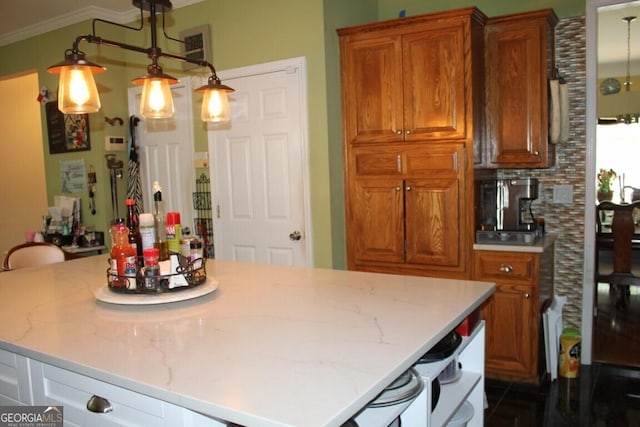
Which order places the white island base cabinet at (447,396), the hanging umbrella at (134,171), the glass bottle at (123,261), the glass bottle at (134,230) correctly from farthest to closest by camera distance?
the hanging umbrella at (134,171) < the glass bottle at (134,230) < the glass bottle at (123,261) < the white island base cabinet at (447,396)

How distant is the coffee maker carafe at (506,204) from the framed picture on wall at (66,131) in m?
3.21

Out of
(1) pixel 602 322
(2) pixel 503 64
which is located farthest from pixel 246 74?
(1) pixel 602 322

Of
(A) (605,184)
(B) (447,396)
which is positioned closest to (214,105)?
(B) (447,396)

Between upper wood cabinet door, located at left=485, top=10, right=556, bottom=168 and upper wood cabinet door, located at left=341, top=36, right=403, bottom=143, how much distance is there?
60 centimetres

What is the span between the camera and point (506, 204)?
3367 mm

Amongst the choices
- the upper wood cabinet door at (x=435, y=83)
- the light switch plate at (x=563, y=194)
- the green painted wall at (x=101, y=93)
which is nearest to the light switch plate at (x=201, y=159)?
the green painted wall at (x=101, y=93)

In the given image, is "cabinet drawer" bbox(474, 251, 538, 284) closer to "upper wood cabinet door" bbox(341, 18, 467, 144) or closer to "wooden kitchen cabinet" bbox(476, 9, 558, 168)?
"wooden kitchen cabinet" bbox(476, 9, 558, 168)

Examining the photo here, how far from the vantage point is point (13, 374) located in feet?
4.96

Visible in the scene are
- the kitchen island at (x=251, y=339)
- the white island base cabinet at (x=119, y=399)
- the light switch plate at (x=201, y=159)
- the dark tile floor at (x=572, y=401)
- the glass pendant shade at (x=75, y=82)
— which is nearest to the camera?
the kitchen island at (x=251, y=339)

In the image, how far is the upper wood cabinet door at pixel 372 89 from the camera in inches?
129

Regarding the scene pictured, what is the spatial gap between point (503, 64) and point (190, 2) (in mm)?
2345

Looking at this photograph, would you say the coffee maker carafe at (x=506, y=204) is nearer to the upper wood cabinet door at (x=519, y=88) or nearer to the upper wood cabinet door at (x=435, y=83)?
the upper wood cabinet door at (x=519, y=88)

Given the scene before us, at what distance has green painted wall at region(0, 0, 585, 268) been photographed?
3.37 metres

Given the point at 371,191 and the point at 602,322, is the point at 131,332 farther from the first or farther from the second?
the point at 602,322
